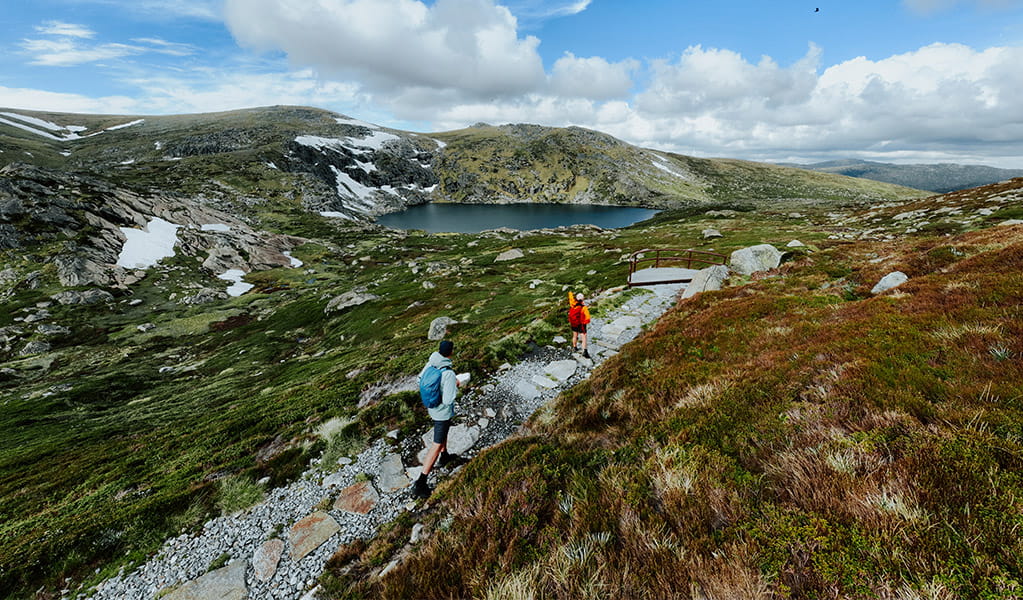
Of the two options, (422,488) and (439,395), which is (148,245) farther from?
(422,488)

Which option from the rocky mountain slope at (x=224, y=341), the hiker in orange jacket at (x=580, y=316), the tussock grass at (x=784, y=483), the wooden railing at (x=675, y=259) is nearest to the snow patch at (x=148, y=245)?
the rocky mountain slope at (x=224, y=341)

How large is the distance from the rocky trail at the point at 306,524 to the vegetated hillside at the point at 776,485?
1.45 meters

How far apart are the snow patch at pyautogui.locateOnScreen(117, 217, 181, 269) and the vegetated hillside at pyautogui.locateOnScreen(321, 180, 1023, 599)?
4786 inches

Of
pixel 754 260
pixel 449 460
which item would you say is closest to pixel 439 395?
pixel 449 460

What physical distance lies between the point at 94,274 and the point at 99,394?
2554 inches

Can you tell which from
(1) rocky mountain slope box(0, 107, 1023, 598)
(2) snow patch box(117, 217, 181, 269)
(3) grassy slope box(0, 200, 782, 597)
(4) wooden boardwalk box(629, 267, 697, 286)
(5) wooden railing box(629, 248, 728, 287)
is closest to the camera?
(1) rocky mountain slope box(0, 107, 1023, 598)

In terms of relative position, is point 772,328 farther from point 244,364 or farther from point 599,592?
point 244,364

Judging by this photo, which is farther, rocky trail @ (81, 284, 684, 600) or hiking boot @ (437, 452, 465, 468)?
hiking boot @ (437, 452, 465, 468)

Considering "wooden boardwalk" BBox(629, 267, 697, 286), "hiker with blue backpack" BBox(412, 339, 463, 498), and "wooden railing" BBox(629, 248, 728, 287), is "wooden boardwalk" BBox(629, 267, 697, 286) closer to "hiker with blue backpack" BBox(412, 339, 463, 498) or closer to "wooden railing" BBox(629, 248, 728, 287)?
"wooden railing" BBox(629, 248, 728, 287)

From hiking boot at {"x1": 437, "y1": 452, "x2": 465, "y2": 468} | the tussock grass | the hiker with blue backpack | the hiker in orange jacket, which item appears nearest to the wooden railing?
the hiker in orange jacket

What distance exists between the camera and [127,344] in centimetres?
5453

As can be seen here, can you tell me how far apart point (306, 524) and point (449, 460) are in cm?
370

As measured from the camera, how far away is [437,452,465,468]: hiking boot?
32.4 feet

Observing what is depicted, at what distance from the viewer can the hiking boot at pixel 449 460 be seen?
987 centimetres
